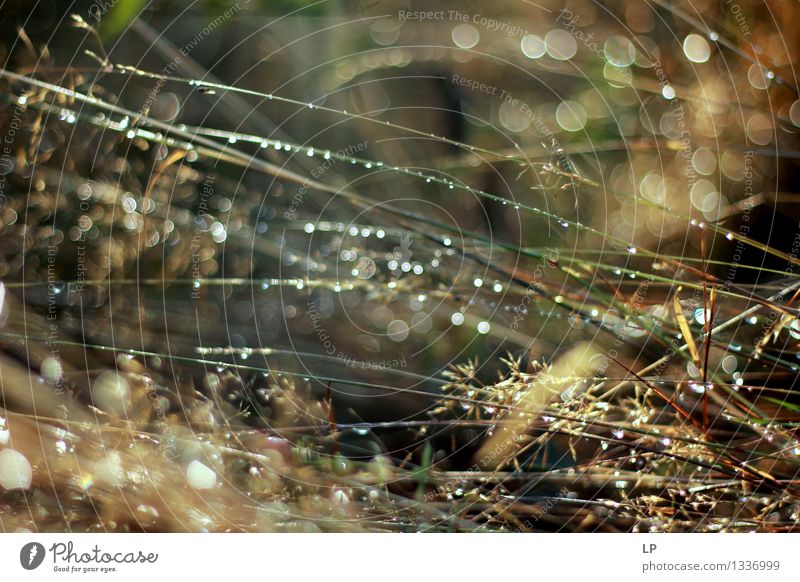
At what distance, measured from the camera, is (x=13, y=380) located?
2.80 feet

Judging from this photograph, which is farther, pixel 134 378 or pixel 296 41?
pixel 296 41

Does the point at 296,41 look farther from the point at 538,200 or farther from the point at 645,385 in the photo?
the point at 645,385

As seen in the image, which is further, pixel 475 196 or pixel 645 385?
pixel 475 196

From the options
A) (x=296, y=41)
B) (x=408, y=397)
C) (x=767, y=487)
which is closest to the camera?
(x=767, y=487)

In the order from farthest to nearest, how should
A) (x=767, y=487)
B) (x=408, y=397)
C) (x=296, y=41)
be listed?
(x=296, y=41) → (x=408, y=397) → (x=767, y=487)

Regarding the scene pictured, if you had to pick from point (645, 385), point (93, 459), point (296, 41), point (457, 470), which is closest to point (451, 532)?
point (457, 470)

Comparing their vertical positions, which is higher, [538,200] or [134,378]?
[538,200]

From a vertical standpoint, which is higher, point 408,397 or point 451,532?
point 408,397

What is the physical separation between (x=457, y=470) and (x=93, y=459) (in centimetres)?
45

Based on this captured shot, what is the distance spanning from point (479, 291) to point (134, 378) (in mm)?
487

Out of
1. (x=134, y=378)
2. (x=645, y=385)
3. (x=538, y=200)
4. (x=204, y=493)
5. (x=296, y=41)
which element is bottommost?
(x=204, y=493)

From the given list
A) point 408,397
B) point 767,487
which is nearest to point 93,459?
point 408,397

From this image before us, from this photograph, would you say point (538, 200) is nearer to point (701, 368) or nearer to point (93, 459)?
point (701, 368)
